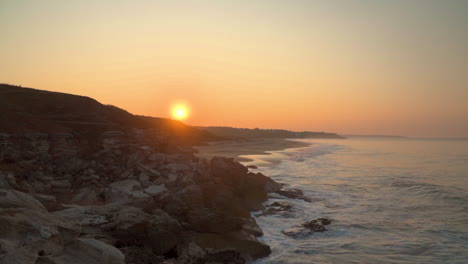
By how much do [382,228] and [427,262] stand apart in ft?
13.2

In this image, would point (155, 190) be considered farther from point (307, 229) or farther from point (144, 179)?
A: point (307, 229)

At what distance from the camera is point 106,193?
51.0 feet

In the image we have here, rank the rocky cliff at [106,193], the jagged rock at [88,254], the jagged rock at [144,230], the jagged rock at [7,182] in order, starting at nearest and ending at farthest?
the jagged rock at [88,254], the rocky cliff at [106,193], the jagged rock at [144,230], the jagged rock at [7,182]

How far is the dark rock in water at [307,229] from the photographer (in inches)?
574

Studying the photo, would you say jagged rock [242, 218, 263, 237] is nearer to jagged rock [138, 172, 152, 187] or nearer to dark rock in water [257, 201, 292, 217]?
dark rock in water [257, 201, 292, 217]

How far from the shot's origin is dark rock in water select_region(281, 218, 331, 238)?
14.6 m

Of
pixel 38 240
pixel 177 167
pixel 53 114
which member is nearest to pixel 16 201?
pixel 38 240

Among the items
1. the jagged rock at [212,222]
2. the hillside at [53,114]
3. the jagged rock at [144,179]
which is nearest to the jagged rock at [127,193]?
the jagged rock at [144,179]

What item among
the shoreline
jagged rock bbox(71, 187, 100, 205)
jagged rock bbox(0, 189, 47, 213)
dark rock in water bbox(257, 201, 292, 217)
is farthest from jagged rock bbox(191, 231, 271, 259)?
the shoreline

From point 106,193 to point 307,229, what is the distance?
32.5 ft

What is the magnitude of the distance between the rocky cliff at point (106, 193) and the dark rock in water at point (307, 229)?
5.67 feet

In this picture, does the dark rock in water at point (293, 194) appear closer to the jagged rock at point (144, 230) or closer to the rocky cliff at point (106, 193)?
the rocky cliff at point (106, 193)

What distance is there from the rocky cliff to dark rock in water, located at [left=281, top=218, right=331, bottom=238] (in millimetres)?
1728

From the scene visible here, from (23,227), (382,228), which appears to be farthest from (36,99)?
(382,228)
